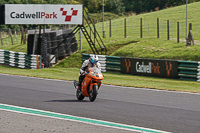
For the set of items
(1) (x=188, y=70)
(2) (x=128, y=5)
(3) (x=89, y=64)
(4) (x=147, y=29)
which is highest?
(2) (x=128, y=5)

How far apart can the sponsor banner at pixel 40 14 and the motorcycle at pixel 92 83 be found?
60.0 feet

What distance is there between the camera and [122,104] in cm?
1221

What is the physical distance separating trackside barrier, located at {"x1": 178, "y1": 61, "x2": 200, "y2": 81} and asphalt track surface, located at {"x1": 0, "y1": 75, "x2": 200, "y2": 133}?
6.70 metres

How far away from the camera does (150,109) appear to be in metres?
11.2

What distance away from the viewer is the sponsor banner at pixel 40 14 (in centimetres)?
3022

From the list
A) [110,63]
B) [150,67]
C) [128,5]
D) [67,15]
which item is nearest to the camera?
[150,67]

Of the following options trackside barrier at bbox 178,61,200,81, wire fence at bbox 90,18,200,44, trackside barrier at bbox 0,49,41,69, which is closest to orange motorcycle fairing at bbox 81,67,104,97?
trackside barrier at bbox 178,61,200,81

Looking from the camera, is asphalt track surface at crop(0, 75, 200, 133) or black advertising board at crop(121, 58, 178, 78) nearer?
asphalt track surface at crop(0, 75, 200, 133)

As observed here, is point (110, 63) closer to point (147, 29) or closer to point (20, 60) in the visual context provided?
point (20, 60)

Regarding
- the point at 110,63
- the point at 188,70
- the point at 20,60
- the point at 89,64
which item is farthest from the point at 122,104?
the point at 20,60

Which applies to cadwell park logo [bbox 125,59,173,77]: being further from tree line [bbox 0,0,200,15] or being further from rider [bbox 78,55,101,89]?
tree line [bbox 0,0,200,15]

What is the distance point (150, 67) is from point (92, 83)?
1260 centimetres

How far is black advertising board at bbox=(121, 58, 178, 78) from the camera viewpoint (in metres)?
23.6

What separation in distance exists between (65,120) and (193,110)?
361 centimetres
